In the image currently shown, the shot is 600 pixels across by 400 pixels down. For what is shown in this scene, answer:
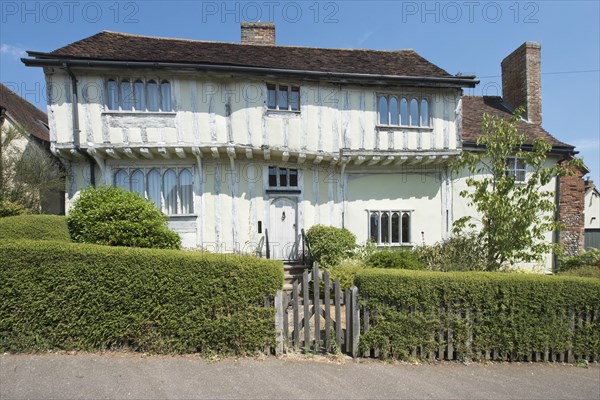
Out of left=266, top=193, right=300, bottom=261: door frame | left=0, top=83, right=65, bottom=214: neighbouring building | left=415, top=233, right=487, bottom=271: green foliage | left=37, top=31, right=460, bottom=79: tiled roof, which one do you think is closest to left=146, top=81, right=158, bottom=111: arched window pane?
left=37, top=31, right=460, bottom=79: tiled roof

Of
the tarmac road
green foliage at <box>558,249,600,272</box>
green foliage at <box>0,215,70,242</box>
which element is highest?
green foliage at <box>0,215,70,242</box>

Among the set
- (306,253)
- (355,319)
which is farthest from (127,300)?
(306,253)

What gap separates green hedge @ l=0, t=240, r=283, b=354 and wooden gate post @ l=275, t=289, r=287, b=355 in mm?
113

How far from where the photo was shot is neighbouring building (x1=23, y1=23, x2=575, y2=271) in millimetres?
8797

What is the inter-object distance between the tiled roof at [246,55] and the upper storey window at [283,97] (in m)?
0.69

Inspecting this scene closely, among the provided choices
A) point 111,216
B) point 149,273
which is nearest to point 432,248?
point 149,273

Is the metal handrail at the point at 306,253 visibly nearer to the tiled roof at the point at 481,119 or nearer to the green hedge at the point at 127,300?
the green hedge at the point at 127,300

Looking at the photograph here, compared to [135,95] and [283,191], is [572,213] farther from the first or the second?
[135,95]

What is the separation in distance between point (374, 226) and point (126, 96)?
33.1 feet

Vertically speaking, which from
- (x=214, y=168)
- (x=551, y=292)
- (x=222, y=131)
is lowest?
(x=551, y=292)

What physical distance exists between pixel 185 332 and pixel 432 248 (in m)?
8.86

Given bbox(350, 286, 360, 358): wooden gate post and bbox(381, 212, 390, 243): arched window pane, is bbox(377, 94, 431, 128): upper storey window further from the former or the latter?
bbox(350, 286, 360, 358): wooden gate post

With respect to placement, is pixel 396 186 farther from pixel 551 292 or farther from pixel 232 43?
pixel 232 43

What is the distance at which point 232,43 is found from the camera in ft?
38.9
